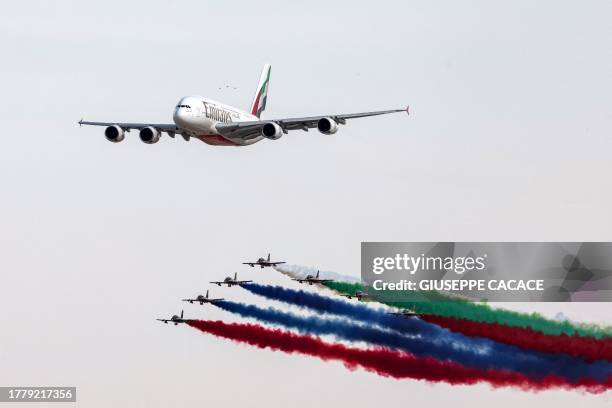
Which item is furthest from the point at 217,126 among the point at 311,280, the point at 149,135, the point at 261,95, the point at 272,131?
the point at 261,95

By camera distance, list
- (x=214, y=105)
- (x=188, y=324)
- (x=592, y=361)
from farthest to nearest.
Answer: (x=188, y=324), (x=214, y=105), (x=592, y=361)

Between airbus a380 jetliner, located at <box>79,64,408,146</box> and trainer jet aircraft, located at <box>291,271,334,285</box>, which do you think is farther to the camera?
trainer jet aircraft, located at <box>291,271,334,285</box>

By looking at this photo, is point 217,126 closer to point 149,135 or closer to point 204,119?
point 204,119

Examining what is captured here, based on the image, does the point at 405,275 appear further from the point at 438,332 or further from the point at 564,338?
the point at 564,338

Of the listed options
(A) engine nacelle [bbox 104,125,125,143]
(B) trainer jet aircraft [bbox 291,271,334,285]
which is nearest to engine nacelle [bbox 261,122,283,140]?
(A) engine nacelle [bbox 104,125,125,143]

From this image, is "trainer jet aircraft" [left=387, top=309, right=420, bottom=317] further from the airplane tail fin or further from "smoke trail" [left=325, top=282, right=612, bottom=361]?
the airplane tail fin

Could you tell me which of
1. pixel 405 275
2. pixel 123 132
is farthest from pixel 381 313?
pixel 123 132
